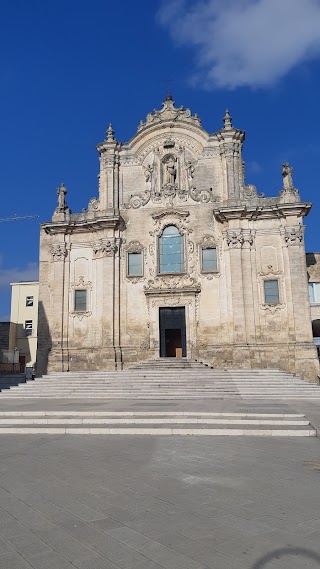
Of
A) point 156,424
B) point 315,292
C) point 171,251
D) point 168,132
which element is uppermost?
point 168,132

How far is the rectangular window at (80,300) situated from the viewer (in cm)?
2716

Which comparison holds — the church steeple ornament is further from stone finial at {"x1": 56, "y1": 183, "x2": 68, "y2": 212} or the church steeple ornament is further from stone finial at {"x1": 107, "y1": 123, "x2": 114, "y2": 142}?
stone finial at {"x1": 56, "y1": 183, "x2": 68, "y2": 212}

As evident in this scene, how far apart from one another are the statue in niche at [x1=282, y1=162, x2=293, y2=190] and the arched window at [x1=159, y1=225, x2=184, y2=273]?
280 inches

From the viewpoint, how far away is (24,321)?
47938mm

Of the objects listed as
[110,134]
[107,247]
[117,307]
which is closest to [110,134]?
[110,134]

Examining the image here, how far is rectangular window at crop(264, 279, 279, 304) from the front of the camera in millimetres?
25047

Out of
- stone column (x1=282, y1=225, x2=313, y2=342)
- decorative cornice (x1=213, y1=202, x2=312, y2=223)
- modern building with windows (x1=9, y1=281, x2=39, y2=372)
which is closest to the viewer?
stone column (x1=282, y1=225, x2=313, y2=342)

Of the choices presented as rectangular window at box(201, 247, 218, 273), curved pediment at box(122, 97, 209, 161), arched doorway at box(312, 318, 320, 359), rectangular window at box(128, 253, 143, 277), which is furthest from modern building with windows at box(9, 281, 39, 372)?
arched doorway at box(312, 318, 320, 359)

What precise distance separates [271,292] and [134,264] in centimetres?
856

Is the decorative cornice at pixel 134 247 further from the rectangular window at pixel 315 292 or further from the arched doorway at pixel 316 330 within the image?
the arched doorway at pixel 316 330

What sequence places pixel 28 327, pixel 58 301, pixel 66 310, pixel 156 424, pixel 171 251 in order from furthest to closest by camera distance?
pixel 28 327 → pixel 66 310 → pixel 58 301 → pixel 171 251 → pixel 156 424

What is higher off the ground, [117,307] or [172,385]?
[117,307]

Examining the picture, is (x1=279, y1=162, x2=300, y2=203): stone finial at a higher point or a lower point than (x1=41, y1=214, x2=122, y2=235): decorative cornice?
higher

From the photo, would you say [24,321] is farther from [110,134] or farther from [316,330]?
[316,330]
